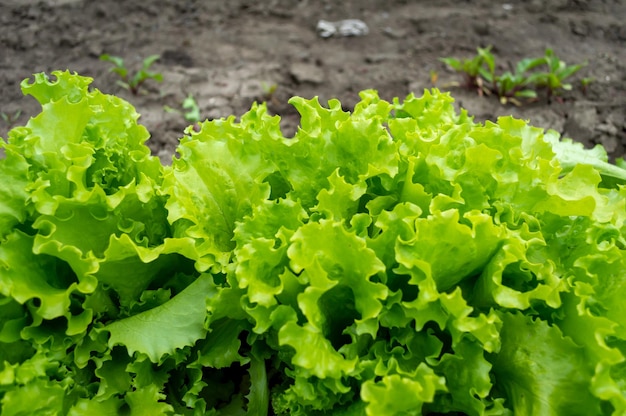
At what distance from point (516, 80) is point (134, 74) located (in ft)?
11.0

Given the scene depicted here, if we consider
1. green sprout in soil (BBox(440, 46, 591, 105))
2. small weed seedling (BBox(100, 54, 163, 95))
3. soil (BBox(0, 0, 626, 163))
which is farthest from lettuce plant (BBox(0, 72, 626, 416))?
green sprout in soil (BBox(440, 46, 591, 105))

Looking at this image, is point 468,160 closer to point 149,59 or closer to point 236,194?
point 236,194

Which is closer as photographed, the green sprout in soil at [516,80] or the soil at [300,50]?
the soil at [300,50]

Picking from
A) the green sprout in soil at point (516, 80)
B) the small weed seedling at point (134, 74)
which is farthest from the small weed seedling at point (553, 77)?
the small weed seedling at point (134, 74)

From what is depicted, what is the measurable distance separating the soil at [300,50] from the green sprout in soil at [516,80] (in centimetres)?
9

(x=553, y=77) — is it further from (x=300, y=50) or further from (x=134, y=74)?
(x=134, y=74)

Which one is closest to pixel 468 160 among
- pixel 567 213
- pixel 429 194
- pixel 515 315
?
pixel 429 194

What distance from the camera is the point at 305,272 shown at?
202 centimetres

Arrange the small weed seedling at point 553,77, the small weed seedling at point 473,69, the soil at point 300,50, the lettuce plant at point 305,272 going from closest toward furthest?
the lettuce plant at point 305,272 → the soil at point 300,50 → the small weed seedling at point 553,77 → the small weed seedling at point 473,69

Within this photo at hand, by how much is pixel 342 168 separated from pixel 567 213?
88 centimetres

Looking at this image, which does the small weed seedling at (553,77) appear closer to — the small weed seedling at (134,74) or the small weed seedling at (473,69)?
the small weed seedling at (473,69)

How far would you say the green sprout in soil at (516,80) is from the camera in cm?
515

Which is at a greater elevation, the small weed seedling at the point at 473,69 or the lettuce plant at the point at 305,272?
the lettuce plant at the point at 305,272

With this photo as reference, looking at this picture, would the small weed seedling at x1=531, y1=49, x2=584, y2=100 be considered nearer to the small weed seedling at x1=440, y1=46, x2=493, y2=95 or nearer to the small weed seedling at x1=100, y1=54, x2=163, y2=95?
the small weed seedling at x1=440, y1=46, x2=493, y2=95
